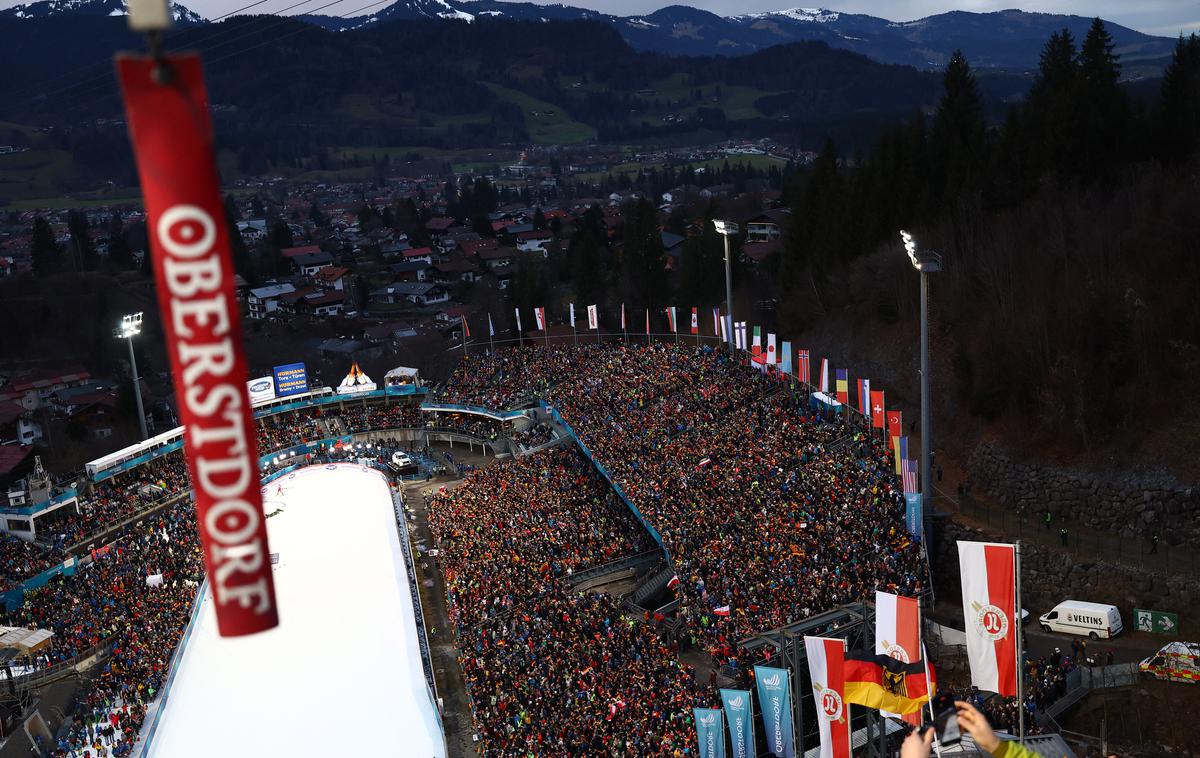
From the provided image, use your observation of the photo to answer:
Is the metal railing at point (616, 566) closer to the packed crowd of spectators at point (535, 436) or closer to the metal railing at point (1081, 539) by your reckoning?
the metal railing at point (1081, 539)

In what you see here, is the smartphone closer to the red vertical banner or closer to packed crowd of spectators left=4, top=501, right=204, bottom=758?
the red vertical banner

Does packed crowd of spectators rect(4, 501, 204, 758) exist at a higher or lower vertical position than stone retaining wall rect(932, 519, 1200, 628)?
lower

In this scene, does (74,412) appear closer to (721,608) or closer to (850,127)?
(721,608)

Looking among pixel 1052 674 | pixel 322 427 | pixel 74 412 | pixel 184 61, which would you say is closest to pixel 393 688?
pixel 1052 674

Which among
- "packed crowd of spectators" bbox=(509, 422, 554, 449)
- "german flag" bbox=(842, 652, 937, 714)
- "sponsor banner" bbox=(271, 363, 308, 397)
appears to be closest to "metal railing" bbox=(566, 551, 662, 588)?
"packed crowd of spectators" bbox=(509, 422, 554, 449)

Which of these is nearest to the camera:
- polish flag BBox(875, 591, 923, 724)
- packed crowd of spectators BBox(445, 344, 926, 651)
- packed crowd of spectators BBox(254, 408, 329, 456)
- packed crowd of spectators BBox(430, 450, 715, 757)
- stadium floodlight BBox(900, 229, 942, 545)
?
polish flag BBox(875, 591, 923, 724)

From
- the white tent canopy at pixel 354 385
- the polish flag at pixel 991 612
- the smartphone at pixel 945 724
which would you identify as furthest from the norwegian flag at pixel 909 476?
the white tent canopy at pixel 354 385

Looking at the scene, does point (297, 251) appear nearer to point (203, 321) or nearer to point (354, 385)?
point (354, 385)
